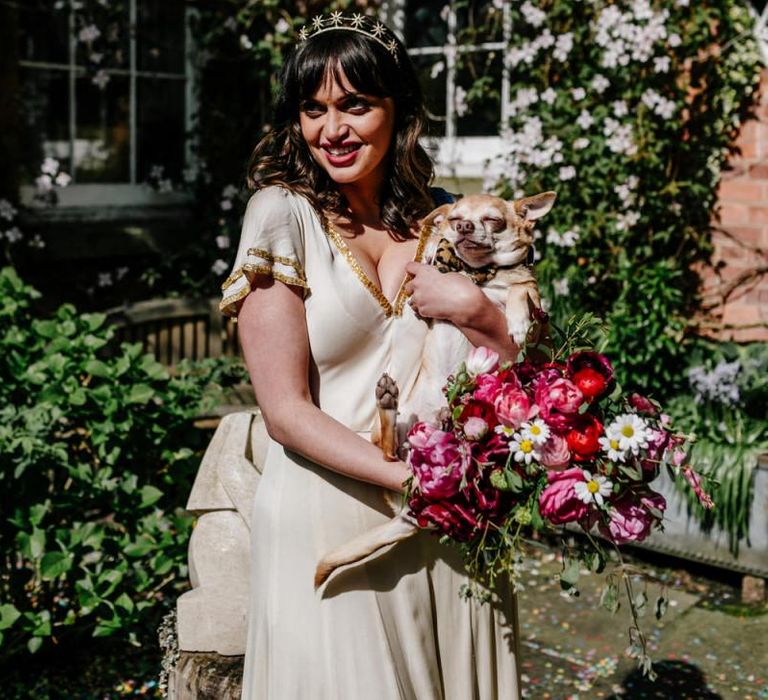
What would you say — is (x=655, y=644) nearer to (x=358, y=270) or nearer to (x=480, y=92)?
(x=358, y=270)

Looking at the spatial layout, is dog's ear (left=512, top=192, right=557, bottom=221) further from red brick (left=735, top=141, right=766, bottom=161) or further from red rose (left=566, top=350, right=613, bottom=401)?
red brick (left=735, top=141, right=766, bottom=161)

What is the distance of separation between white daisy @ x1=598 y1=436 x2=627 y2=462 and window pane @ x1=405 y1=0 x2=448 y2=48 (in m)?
5.24

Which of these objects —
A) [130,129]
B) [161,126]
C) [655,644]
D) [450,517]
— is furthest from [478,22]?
[450,517]

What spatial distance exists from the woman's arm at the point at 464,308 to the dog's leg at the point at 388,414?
0.64ft

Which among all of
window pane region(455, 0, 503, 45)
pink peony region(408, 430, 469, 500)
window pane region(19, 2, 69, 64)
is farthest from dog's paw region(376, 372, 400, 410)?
window pane region(19, 2, 69, 64)

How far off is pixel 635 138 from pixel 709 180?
1.61 ft

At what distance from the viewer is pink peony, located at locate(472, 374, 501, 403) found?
1.82 meters

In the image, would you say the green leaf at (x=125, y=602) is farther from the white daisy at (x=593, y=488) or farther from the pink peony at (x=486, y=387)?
the white daisy at (x=593, y=488)

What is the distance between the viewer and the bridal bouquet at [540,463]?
176cm

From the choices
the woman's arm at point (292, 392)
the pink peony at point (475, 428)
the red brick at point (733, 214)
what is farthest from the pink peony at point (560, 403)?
the red brick at point (733, 214)

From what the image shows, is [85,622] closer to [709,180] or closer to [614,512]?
[614,512]

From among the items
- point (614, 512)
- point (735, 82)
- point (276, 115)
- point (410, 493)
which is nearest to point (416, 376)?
point (410, 493)

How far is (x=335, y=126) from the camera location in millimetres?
2041

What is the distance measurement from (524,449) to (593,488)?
0.14 meters
